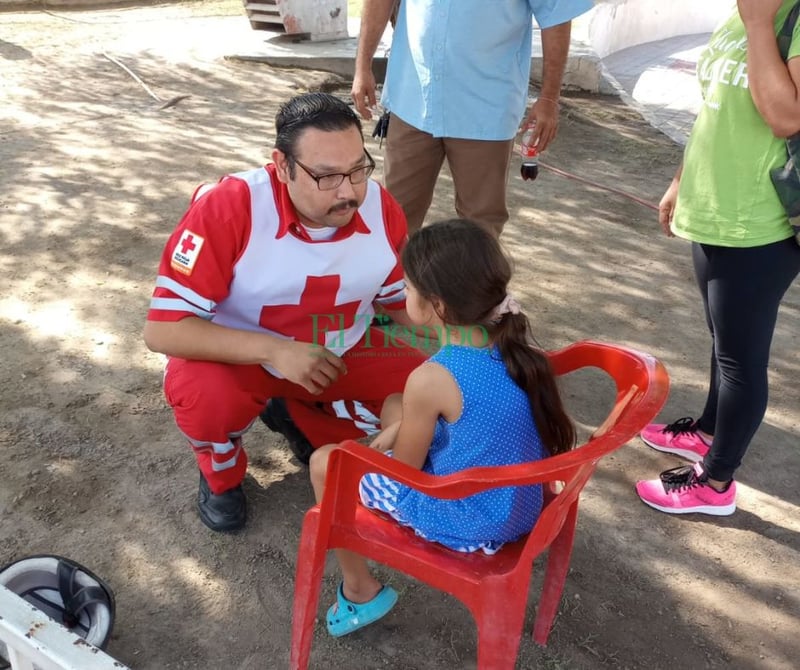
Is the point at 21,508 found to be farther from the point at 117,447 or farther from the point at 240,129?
the point at 240,129

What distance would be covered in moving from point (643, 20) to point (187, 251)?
1143cm

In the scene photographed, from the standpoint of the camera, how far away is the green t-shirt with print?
2068mm

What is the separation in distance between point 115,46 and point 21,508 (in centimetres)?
699

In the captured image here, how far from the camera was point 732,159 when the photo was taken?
213 cm

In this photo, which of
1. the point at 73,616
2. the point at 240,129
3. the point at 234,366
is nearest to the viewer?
the point at 73,616

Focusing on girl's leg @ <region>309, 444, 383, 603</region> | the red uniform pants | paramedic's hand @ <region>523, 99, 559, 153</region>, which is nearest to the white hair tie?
girl's leg @ <region>309, 444, 383, 603</region>

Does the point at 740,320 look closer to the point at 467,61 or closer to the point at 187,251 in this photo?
the point at 467,61

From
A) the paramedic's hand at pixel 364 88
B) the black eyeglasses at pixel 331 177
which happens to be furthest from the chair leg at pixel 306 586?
the paramedic's hand at pixel 364 88

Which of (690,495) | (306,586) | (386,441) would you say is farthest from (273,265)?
(690,495)

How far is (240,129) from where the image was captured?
6207 millimetres

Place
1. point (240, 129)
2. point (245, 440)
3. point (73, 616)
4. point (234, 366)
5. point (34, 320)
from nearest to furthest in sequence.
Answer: point (73, 616) → point (234, 366) → point (245, 440) → point (34, 320) → point (240, 129)

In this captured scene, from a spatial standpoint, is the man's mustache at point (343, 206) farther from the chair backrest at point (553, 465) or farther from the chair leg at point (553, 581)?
the chair leg at point (553, 581)

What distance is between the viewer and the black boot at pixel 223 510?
2439mm

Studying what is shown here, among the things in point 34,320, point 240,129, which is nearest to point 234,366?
point 34,320
